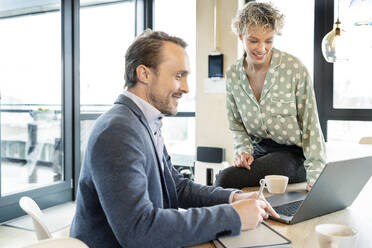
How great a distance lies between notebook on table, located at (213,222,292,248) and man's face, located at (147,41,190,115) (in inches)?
19.2

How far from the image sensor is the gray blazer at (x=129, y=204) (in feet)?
2.56

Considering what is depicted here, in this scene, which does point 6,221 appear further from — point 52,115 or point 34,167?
point 52,115

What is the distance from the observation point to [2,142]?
9.60 feet

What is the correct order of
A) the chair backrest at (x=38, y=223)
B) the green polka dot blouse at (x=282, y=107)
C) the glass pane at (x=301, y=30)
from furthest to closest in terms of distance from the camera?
the glass pane at (x=301, y=30)
the green polka dot blouse at (x=282, y=107)
the chair backrest at (x=38, y=223)

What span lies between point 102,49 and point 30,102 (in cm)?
102

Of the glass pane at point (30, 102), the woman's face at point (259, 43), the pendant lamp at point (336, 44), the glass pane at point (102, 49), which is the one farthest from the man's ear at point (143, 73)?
the glass pane at point (102, 49)

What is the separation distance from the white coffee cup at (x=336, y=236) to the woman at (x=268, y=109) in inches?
24.5

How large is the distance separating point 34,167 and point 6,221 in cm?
59

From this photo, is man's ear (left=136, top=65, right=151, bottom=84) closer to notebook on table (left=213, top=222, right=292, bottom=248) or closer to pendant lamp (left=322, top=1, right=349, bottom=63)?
notebook on table (left=213, top=222, right=292, bottom=248)

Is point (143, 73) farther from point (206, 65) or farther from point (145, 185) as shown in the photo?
point (206, 65)

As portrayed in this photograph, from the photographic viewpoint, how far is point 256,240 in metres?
0.77

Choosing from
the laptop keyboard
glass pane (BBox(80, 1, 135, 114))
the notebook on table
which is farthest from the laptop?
glass pane (BBox(80, 1, 135, 114))

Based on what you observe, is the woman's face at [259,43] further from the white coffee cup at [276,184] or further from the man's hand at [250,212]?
the man's hand at [250,212]

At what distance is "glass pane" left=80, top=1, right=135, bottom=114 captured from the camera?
3631 mm
